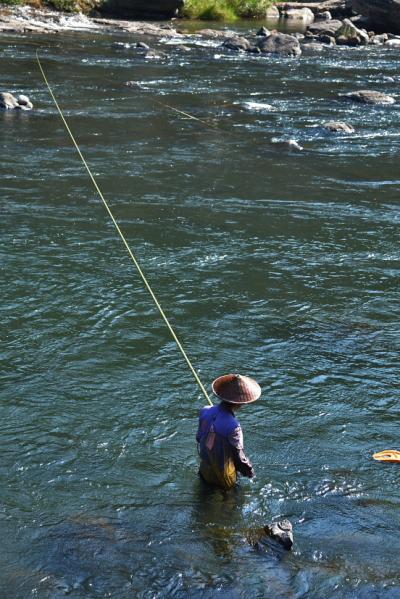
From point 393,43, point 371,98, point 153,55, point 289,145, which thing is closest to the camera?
point 289,145

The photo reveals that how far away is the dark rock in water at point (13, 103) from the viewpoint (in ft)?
68.8

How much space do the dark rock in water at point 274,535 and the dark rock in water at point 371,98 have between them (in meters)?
19.1

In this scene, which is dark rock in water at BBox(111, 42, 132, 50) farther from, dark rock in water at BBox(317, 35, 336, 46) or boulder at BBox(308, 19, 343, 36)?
boulder at BBox(308, 19, 343, 36)

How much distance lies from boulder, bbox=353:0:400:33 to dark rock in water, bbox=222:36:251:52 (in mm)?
8851

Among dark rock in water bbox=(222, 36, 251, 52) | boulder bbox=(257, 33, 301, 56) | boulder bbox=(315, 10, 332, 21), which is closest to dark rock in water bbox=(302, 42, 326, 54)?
boulder bbox=(257, 33, 301, 56)

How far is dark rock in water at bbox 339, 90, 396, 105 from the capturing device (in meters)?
23.9

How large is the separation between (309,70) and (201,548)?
80.9ft

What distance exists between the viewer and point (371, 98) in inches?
944

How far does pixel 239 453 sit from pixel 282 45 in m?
28.2

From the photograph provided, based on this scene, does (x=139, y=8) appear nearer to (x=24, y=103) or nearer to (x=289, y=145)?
(x=24, y=103)

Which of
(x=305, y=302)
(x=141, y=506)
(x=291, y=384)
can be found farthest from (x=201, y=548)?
(x=305, y=302)

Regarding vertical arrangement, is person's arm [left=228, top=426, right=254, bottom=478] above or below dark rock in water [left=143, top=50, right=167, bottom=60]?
above

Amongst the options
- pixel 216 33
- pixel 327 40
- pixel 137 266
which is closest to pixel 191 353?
pixel 137 266

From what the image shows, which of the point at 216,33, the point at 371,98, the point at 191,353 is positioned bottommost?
the point at 216,33
